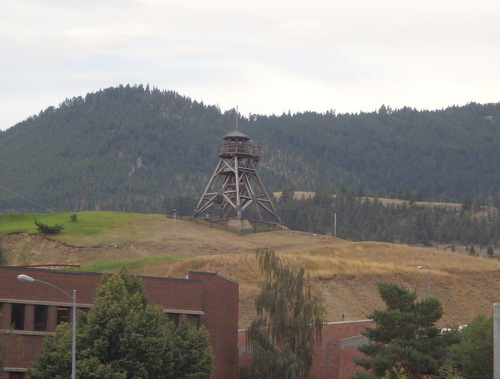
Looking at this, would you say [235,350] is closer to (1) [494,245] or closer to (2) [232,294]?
(2) [232,294]

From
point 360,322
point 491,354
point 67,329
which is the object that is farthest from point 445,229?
point 67,329

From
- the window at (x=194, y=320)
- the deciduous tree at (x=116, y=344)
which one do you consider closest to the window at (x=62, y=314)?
A: the deciduous tree at (x=116, y=344)

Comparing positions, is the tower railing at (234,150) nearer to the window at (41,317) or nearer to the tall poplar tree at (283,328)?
the tall poplar tree at (283,328)

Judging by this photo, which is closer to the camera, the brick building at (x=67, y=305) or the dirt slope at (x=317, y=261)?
the brick building at (x=67, y=305)

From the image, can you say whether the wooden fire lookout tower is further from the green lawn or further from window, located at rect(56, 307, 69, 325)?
window, located at rect(56, 307, 69, 325)

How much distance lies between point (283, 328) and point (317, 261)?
1129 inches

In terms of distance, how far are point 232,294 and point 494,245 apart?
379ft

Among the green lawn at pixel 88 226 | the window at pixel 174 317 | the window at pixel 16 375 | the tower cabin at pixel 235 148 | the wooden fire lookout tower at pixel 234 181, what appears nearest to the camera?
the window at pixel 16 375

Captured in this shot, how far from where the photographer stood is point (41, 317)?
54969 mm

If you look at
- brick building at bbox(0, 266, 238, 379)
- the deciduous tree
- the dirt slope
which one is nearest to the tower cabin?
the dirt slope

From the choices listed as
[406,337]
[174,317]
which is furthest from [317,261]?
[174,317]

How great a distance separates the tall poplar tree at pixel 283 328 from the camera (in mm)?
61062

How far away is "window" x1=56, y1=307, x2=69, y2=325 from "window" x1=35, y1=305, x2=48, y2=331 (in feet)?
2.27

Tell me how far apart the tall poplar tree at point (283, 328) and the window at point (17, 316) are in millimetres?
13937
